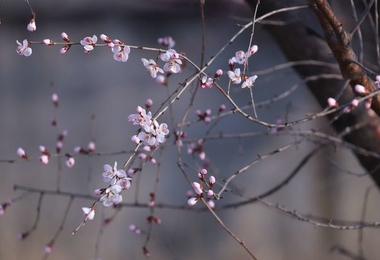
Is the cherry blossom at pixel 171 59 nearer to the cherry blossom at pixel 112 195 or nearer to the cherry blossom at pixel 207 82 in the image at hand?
the cherry blossom at pixel 207 82

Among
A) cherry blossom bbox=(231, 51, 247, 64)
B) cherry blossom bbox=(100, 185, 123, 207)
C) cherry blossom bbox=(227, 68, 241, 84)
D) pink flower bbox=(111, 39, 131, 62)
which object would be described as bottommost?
cherry blossom bbox=(100, 185, 123, 207)

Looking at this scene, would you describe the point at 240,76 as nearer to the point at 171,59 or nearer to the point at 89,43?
the point at 171,59

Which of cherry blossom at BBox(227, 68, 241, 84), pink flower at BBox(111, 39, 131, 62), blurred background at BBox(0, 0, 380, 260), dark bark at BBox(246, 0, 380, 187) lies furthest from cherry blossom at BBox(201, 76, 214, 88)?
blurred background at BBox(0, 0, 380, 260)

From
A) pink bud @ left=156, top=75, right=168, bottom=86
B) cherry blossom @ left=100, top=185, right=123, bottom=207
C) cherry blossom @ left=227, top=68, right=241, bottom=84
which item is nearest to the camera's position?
cherry blossom @ left=100, top=185, right=123, bottom=207

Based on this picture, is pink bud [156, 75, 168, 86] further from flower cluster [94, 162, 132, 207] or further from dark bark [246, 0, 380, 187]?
flower cluster [94, 162, 132, 207]

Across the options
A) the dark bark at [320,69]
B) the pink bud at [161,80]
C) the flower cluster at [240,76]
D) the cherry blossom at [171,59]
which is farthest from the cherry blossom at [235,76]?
the dark bark at [320,69]

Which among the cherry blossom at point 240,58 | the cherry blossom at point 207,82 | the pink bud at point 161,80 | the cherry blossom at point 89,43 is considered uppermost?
the pink bud at point 161,80

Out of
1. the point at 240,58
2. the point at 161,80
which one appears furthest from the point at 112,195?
the point at 161,80
